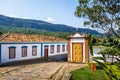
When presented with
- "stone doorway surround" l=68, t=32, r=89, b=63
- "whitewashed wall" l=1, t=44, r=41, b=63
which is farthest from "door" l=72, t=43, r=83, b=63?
"whitewashed wall" l=1, t=44, r=41, b=63

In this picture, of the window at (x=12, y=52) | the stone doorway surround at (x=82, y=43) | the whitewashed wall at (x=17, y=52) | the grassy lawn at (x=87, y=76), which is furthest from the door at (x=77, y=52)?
the grassy lawn at (x=87, y=76)

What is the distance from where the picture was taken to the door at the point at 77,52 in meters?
25.2

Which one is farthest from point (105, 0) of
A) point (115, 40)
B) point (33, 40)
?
point (115, 40)

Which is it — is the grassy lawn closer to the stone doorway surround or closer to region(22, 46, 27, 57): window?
the stone doorway surround

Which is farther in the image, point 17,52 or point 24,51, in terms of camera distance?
point 24,51

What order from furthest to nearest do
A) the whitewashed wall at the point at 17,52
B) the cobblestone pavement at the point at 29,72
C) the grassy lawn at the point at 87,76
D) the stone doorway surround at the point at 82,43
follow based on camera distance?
the whitewashed wall at the point at 17,52, the stone doorway surround at the point at 82,43, the cobblestone pavement at the point at 29,72, the grassy lawn at the point at 87,76

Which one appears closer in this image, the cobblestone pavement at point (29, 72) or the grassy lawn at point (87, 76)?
the grassy lawn at point (87, 76)

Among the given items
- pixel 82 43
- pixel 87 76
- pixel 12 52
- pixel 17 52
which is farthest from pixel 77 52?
pixel 87 76

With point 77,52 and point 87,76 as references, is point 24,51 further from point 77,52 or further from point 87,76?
point 87,76

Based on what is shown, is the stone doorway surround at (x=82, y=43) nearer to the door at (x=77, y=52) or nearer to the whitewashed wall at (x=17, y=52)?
the door at (x=77, y=52)

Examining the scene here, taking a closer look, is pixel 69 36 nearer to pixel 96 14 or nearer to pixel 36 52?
pixel 96 14

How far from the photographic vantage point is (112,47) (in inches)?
65.2

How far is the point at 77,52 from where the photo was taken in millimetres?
25391

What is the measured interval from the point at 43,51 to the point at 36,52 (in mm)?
1686
